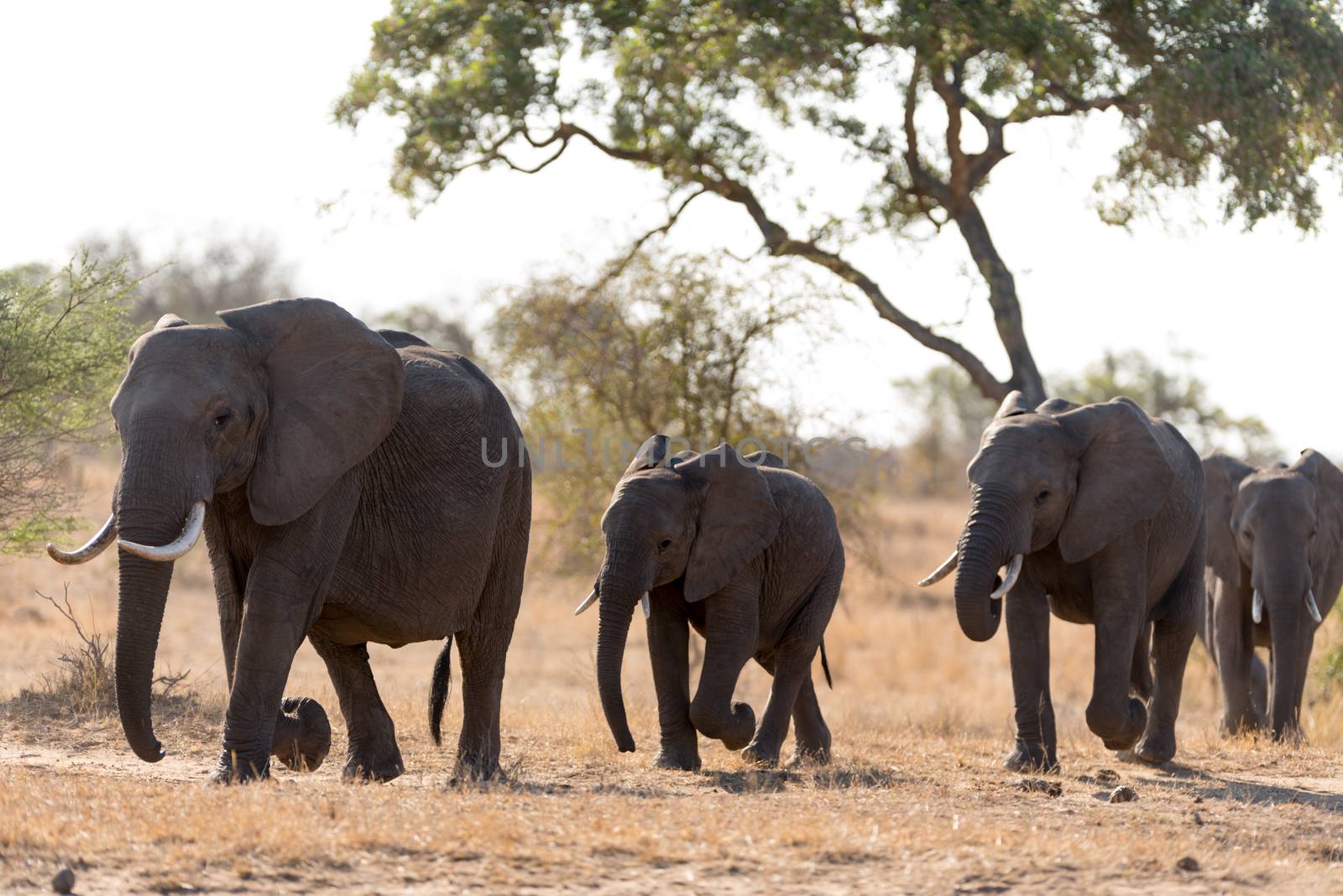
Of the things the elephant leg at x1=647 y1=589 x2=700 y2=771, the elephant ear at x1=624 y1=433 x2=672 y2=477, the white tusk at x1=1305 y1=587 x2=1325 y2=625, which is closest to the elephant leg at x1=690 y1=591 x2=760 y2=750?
the elephant leg at x1=647 y1=589 x2=700 y2=771

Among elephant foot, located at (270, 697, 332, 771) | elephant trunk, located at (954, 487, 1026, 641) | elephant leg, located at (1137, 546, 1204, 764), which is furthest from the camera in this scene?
elephant leg, located at (1137, 546, 1204, 764)

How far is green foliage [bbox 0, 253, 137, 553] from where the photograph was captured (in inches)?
468

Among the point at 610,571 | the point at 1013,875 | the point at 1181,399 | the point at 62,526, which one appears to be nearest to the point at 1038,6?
the point at 610,571

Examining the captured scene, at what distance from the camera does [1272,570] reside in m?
12.8

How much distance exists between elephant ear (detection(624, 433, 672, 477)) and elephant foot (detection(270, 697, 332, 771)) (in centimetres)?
235

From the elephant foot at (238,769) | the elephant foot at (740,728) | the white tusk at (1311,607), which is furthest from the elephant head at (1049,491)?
the elephant foot at (238,769)

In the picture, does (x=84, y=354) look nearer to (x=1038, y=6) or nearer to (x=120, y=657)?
(x=120, y=657)

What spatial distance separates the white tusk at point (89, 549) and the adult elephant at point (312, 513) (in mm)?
18

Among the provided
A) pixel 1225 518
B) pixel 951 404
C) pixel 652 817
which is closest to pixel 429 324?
pixel 951 404

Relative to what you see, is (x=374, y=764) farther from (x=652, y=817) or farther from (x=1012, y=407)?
(x=1012, y=407)

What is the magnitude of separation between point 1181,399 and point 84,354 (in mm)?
42051

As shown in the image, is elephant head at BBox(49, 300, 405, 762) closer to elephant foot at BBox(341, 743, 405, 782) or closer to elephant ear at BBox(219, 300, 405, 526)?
elephant ear at BBox(219, 300, 405, 526)

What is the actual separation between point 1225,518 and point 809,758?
17.9ft

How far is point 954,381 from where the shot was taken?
60156 mm
